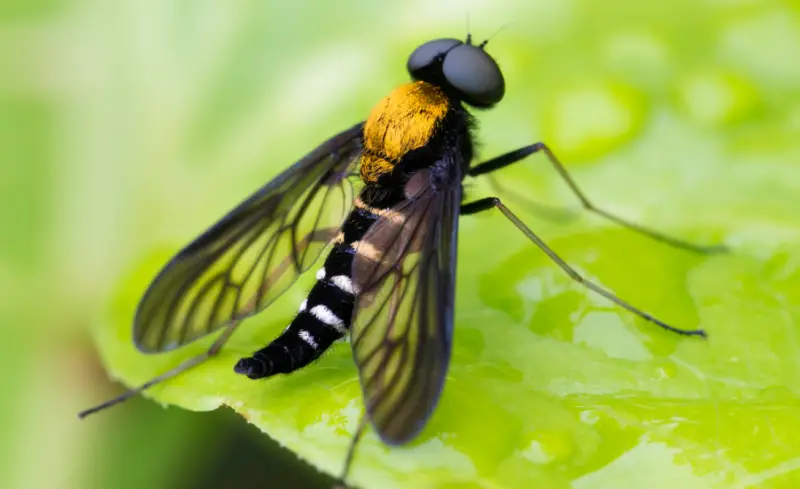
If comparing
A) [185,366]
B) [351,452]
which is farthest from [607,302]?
[185,366]

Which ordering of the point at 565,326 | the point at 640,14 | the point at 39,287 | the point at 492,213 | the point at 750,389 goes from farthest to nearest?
1. the point at 39,287
2. the point at 640,14
3. the point at 492,213
4. the point at 565,326
5. the point at 750,389

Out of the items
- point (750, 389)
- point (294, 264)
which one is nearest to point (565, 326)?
point (750, 389)

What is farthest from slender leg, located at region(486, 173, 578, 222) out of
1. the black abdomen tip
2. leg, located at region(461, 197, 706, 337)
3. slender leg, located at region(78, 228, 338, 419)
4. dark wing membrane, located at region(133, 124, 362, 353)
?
the black abdomen tip

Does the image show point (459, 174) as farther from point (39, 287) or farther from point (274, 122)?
point (39, 287)

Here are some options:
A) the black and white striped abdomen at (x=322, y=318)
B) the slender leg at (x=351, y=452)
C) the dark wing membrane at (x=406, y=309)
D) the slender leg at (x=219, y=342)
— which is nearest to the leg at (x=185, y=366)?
the slender leg at (x=219, y=342)

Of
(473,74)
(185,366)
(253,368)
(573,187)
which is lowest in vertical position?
(185,366)

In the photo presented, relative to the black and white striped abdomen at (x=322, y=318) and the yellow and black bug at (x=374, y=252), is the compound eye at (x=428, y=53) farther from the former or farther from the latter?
the black and white striped abdomen at (x=322, y=318)

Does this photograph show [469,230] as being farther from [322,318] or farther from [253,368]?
[253,368]

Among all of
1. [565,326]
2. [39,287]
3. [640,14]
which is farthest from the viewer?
[39,287]

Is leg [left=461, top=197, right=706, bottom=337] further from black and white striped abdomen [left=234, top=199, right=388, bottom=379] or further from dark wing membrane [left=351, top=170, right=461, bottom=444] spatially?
black and white striped abdomen [left=234, top=199, right=388, bottom=379]
